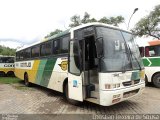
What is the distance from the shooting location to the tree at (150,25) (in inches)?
972

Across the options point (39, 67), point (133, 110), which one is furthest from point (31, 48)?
point (133, 110)

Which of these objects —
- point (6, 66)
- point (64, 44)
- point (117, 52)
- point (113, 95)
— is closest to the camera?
point (113, 95)

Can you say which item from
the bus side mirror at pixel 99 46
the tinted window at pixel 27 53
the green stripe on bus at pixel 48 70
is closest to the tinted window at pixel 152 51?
Result: the green stripe on bus at pixel 48 70

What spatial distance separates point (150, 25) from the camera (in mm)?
25531

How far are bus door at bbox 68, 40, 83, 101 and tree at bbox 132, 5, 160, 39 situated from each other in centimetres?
2121

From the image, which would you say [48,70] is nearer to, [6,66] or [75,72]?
[75,72]

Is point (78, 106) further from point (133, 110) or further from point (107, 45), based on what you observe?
point (107, 45)

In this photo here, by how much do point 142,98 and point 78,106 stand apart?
3128 millimetres

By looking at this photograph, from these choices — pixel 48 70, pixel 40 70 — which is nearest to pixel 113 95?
pixel 48 70

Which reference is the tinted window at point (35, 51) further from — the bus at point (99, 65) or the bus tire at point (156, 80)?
the bus tire at point (156, 80)

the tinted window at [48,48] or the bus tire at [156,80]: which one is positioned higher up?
the tinted window at [48,48]

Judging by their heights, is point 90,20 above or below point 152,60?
above

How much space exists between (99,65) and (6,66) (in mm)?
17244

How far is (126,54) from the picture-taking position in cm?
642
